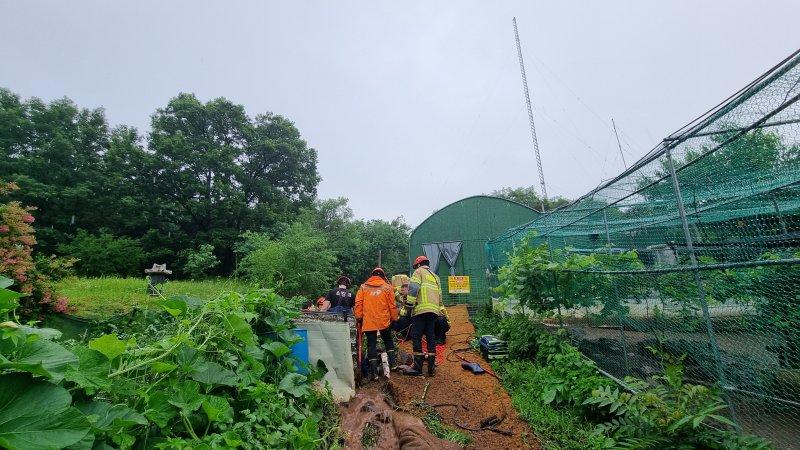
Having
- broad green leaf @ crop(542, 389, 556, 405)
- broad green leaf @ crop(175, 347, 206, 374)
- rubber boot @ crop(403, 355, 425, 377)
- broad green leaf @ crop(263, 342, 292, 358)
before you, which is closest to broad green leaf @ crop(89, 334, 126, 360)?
broad green leaf @ crop(175, 347, 206, 374)

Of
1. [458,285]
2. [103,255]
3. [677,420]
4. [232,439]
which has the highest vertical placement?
[103,255]

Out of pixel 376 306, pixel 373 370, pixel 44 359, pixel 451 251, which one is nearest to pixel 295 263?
pixel 451 251

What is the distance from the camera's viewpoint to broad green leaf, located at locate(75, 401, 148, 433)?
4.39ft

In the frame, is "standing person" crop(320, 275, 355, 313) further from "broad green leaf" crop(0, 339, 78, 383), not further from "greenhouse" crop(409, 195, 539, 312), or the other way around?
"greenhouse" crop(409, 195, 539, 312)

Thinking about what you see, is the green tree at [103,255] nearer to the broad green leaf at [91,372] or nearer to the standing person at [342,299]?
the standing person at [342,299]

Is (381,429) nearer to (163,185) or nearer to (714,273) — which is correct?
(714,273)

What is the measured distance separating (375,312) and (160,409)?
324 centimetres

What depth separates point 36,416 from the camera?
1067 millimetres

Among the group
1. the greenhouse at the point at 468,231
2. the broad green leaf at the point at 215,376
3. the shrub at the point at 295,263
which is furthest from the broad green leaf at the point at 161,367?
the greenhouse at the point at 468,231

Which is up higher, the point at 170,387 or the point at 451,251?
the point at 451,251

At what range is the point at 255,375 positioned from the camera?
2473 millimetres

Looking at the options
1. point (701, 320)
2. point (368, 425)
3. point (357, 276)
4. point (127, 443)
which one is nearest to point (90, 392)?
point (127, 443)

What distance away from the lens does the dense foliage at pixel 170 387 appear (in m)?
1.08

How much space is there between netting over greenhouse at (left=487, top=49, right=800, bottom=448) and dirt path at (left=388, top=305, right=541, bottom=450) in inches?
50.0
